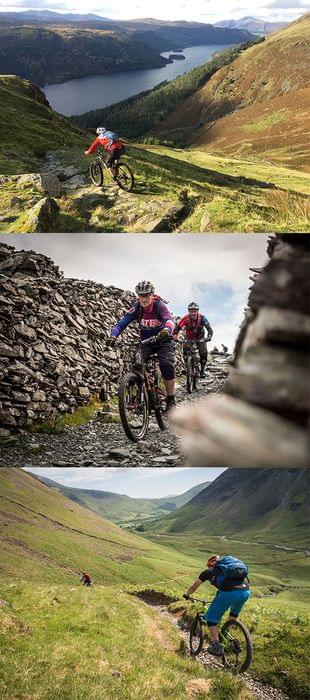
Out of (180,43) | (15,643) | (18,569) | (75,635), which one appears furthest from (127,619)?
(180,43)

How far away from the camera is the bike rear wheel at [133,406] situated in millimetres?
4480

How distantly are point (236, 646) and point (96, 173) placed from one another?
22.7 ft

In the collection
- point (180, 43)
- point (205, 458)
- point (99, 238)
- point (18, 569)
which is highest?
point (180, 43)

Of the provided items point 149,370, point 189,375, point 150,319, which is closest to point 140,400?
point 149,370

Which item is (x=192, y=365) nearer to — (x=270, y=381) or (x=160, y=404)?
(x=160, y=404)

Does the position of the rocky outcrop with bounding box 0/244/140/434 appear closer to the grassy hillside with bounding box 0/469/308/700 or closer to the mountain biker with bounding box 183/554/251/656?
the grassy hillside with bounding box 0/469/308/700

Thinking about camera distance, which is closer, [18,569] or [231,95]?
[18,569]

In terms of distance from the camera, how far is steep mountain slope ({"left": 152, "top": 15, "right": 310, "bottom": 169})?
47.6 feet

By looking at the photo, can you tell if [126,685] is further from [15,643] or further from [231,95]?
[231,95]

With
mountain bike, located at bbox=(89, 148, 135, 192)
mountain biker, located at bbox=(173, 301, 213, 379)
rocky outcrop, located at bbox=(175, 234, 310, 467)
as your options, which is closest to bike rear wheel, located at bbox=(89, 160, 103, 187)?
mountain bike, located at bbox=(89, 148, 135, 192)

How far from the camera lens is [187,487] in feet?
22.0

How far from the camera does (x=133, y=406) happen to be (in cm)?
453

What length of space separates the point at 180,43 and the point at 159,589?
34.3 ft

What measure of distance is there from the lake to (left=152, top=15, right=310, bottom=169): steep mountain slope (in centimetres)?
138
